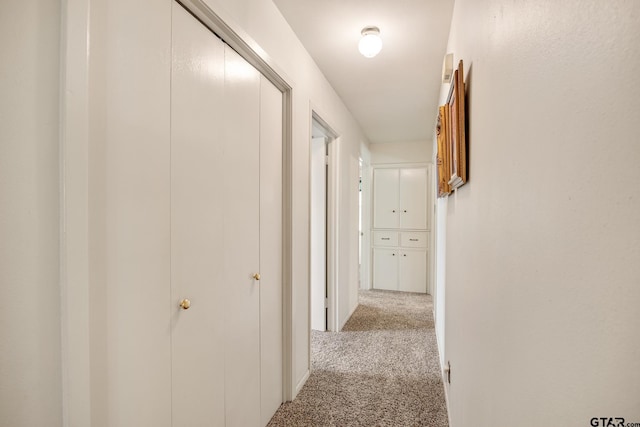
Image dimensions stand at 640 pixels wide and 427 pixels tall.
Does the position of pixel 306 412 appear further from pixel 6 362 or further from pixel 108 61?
pixel 108 61

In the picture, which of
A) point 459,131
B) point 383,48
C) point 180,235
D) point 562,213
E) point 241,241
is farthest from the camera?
point 383,48

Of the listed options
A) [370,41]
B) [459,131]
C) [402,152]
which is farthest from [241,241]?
[402,152]

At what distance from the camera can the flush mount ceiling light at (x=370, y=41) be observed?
1983mm

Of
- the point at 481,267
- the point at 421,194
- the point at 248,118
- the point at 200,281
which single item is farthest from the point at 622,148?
the point at 421,194

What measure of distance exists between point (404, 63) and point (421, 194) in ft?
9.07

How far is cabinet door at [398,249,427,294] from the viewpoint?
15.9ft

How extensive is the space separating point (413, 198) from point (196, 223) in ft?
13.9

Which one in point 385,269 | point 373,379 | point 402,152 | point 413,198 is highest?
point 402,152

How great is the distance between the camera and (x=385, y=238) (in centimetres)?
510

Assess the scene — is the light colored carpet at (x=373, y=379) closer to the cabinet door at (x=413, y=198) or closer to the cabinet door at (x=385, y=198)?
the cabinet door at (x=413, y=198)

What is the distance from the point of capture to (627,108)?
316mm

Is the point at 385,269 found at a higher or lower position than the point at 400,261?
lower

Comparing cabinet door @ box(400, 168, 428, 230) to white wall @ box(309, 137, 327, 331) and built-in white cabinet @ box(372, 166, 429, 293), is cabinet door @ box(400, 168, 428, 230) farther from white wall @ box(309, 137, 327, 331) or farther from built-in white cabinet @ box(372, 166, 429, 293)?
white wall @ box(309, 137, 327, 331)

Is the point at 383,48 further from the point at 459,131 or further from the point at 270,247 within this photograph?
the point at 270,247
